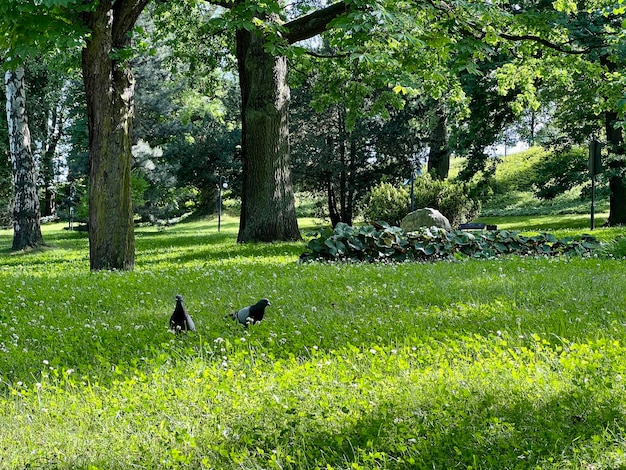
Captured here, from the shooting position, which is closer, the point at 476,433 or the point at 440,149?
the point at 476,433

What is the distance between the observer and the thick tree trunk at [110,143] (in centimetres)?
983

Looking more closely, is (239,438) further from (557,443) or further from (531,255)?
(531,255)

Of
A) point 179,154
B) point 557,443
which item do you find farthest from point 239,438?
point 179,154

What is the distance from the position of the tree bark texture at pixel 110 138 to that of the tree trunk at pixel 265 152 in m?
3.92

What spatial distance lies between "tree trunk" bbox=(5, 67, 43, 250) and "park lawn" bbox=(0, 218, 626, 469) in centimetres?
1181

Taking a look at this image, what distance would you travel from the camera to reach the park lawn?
3.05 metres

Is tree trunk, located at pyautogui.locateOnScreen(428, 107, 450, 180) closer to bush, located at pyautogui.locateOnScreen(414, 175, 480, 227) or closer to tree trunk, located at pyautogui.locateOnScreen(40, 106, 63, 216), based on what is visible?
bush, located at pyautogui.locateOnScreen(414, 175, 480, 227)

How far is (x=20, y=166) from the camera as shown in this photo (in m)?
18.0

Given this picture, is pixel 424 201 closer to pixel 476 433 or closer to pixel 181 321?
pixel 181 321

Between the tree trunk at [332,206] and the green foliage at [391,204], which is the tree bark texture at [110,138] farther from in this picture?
the tree trunk at [332,206]

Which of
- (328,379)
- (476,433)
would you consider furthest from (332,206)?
(476,433)

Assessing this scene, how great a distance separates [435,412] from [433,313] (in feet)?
8.13

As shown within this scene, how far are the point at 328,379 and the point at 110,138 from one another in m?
7.34

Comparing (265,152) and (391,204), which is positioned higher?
(265,152)
